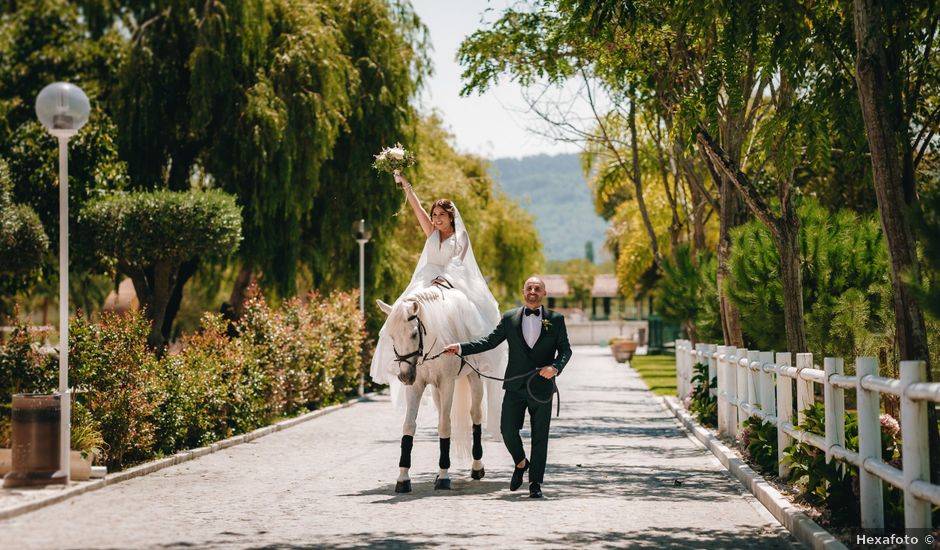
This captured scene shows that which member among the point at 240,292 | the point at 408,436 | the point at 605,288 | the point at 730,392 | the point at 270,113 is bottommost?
the point at 408,436

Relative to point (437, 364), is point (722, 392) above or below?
below

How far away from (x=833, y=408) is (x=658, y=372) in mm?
37193

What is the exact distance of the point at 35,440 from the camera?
1188cm

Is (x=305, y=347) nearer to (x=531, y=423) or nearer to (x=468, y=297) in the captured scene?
(x=468, y=297)

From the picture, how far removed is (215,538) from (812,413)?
17.9 ft

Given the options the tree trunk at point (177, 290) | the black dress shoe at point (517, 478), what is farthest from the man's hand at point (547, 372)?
the tree trunk at point (177, 290)

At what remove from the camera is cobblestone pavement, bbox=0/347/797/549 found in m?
9.22

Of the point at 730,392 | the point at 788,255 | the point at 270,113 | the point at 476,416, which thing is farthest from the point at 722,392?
the point at 270,113

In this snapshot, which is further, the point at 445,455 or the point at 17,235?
the point at 17,235

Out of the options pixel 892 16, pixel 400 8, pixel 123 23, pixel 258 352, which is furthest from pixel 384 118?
pixel 892 16

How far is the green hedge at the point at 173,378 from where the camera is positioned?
45.4 feet

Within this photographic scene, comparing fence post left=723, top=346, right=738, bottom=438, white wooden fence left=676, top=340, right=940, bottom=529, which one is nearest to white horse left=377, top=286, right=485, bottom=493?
white wooden fence left=676, top=340, right=940, bottom=529

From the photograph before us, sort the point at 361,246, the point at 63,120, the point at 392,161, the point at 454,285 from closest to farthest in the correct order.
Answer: the point at 63,120 < the point at 454,285 < the point at 392,161 < the point at 361,246

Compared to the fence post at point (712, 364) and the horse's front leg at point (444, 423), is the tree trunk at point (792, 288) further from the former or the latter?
the horse's front leg at point (444, 423)
